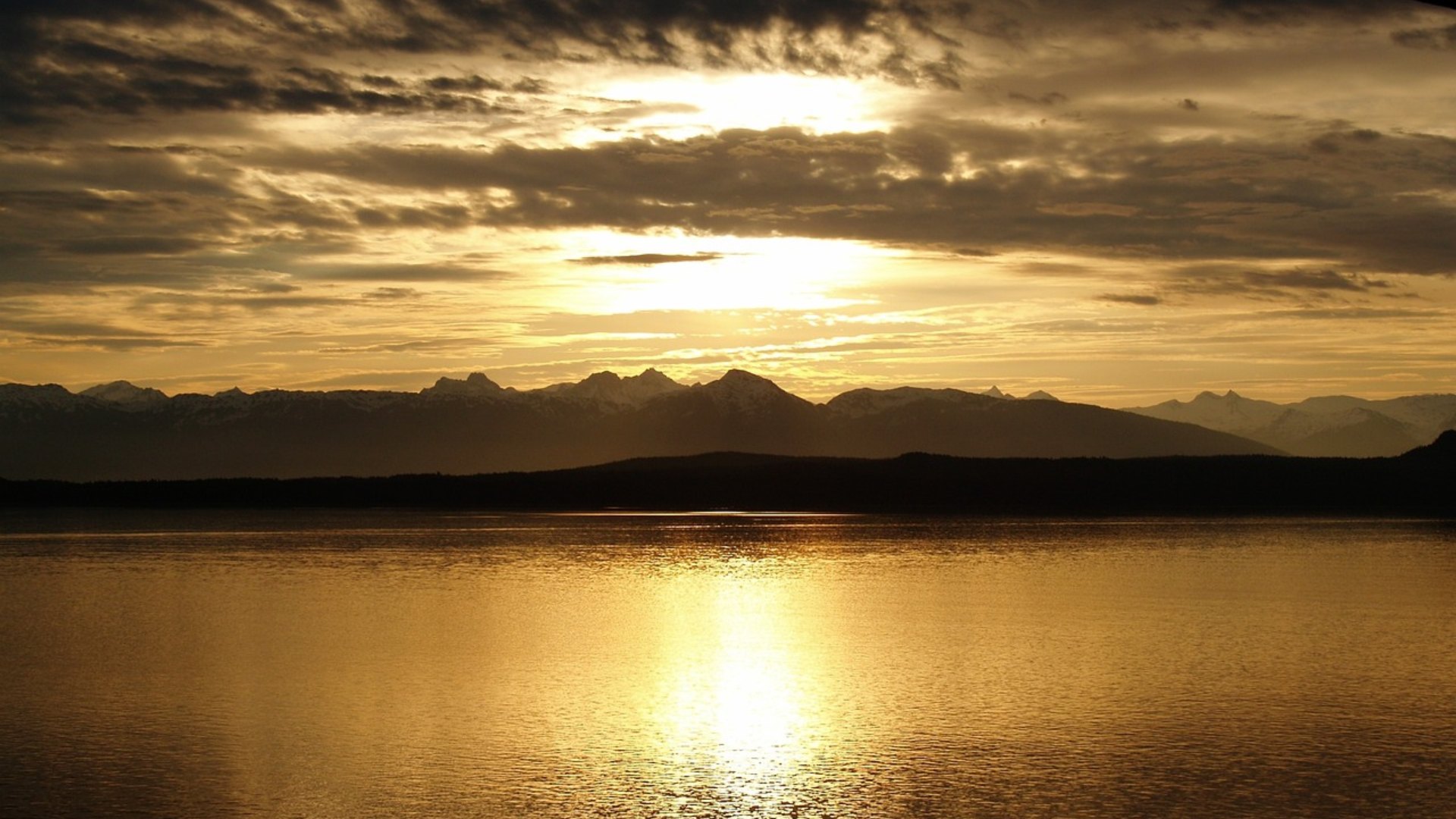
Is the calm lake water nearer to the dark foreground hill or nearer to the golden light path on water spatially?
the golden light path on water

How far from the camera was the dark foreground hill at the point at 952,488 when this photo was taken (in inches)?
5704

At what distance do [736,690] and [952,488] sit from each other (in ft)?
430

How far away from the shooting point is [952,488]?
159375 millimetres

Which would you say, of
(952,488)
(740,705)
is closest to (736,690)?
(740,705)

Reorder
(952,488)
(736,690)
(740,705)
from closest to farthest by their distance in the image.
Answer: (740,705) → (736,690) → (952,488)

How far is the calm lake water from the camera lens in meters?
21.6

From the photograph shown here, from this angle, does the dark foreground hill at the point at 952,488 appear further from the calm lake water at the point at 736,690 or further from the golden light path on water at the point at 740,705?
the golden light path on water at the point at 740,705

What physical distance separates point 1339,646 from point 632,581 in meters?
29.1

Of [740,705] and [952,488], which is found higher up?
[952,488]

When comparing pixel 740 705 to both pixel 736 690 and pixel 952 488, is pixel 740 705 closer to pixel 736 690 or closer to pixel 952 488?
pixel 736 690

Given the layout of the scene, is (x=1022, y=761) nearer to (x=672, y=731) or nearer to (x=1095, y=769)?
(x=1095, y=769)

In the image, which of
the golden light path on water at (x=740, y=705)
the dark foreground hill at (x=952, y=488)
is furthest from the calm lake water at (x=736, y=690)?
the dark foreground hill at (x=952, y=488)

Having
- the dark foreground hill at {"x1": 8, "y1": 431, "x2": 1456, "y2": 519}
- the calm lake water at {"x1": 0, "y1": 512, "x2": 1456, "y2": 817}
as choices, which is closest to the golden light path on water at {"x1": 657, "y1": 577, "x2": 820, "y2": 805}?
the calm lake water at {"x1": 0, "y1": 512, "x2": 1456, "y2": 817}

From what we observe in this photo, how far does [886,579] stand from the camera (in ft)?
188
